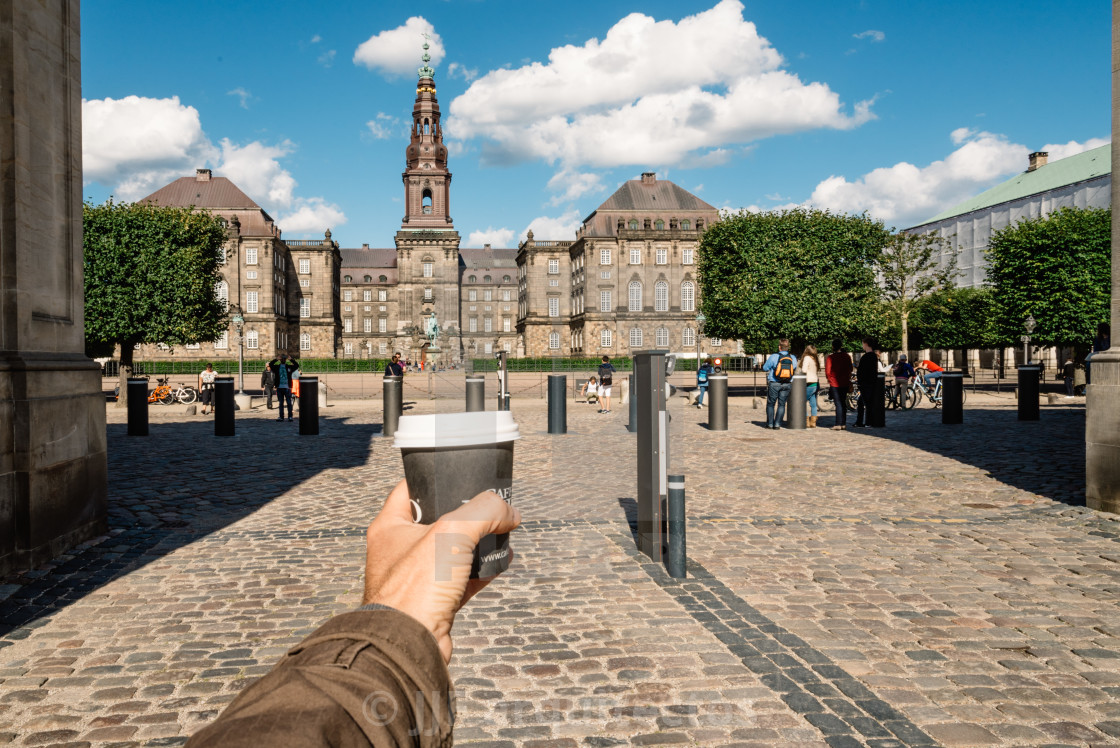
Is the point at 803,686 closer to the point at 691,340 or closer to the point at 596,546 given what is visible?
the point at 596,546

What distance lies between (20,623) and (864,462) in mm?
10572

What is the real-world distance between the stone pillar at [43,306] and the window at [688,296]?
8053 centimetres

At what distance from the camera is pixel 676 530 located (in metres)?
5.62

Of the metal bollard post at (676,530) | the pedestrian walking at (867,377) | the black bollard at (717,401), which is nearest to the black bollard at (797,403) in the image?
the pedestrian walking at (867,377)

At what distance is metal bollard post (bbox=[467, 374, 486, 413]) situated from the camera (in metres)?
1.76

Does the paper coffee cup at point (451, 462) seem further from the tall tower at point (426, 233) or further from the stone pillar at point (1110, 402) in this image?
the tall tower at point (426, 233)

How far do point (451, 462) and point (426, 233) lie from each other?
99.1 metres

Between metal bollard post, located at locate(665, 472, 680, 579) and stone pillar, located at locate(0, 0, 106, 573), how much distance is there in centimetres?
488

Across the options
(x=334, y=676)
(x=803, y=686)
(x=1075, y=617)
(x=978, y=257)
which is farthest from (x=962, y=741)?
(x=978, y=257)

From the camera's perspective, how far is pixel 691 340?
85.9 metres

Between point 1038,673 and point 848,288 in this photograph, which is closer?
point 1038,673

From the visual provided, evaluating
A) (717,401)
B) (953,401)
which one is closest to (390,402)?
(717,401)

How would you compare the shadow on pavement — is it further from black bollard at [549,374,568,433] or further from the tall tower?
the tall tower

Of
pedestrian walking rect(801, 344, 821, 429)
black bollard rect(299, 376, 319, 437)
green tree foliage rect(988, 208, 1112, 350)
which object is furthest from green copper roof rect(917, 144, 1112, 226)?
black bollard rect(299, 376, 319, 437)
